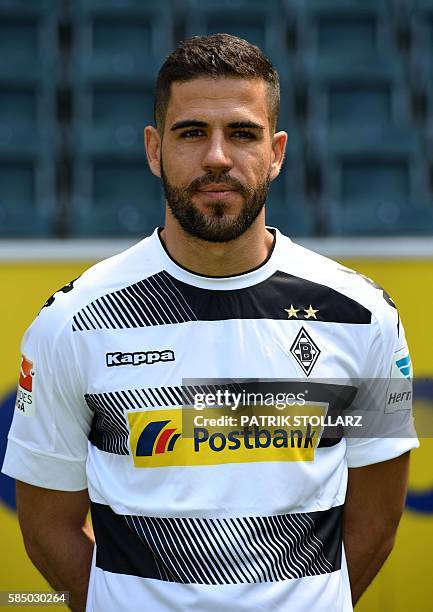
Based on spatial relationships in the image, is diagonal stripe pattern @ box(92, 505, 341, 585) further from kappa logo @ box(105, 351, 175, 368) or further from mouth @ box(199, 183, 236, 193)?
mouth @ box(199, 183, 236, 193)

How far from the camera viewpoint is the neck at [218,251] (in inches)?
82.6

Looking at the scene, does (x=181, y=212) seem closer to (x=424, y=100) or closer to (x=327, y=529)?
(x=327, y=529)

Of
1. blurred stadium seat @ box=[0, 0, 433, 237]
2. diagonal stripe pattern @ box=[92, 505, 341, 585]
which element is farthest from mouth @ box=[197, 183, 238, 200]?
blurred stadium seat @ box=[0, 0, 433, 237]

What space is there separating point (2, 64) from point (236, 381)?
5.46 meters

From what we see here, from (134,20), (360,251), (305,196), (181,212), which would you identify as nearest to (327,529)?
(181,212)

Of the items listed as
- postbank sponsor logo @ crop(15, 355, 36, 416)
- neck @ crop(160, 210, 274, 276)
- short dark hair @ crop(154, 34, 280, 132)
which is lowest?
postbank sponsor logo @ crop(15, 355, 36, 416)

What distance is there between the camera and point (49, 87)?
6742mm

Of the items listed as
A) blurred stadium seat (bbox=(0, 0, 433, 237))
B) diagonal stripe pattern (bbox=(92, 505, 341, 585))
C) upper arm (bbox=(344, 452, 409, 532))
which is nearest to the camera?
diagonal stripe pattern (bbox=(92, 505, 341, 585))

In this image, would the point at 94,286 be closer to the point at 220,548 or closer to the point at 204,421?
the point at 204,421

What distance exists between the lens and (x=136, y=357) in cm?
205

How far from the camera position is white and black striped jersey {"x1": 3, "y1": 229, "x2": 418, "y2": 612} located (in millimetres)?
1963

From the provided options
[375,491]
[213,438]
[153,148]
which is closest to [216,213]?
[153,148]

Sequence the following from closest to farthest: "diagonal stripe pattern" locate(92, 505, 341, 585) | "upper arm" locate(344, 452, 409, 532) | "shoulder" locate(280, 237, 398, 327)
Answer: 1. "diagonal stripe pattern" locate(92, 505, 341, 585)
2. "shoulder" locate(280, 237, 398, 327)
3. "upper arm" locate(344, 452, 409, 532)

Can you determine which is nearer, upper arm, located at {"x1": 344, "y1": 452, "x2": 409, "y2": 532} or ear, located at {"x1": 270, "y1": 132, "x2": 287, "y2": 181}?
ear, located at {"x1": 270, "y1": 132, "x2": 287, "y2": 181}
